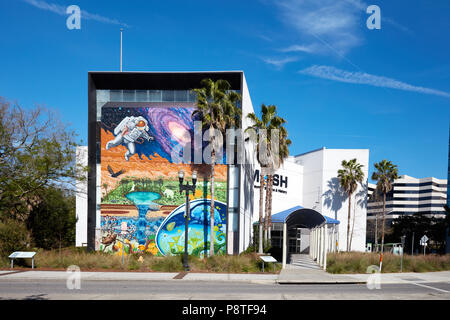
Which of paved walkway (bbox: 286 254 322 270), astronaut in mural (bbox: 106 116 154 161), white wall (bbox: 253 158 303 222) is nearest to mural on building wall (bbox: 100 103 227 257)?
astronaut in mural (bbox: 106 116 154 161)

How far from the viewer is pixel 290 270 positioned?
1986 cm

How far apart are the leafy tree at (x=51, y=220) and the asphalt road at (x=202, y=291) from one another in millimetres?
15747

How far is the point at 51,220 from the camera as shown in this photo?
29.5m

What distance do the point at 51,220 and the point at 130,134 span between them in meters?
11.5

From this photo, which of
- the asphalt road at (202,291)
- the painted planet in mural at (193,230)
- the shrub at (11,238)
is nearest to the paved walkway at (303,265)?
the painted planet in mural at (193,230)

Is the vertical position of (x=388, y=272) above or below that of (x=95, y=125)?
below

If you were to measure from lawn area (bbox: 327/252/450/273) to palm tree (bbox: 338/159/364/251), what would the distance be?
678 inches

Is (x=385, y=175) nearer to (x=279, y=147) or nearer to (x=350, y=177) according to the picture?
(x=350, y=177)

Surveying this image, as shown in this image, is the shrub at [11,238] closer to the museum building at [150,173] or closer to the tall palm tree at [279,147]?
the museum building at [150,173]

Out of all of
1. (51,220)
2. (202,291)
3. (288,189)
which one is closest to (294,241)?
(288,189)

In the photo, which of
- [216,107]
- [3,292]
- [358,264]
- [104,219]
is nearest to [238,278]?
[358,264]

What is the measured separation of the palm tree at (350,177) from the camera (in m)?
41.7
